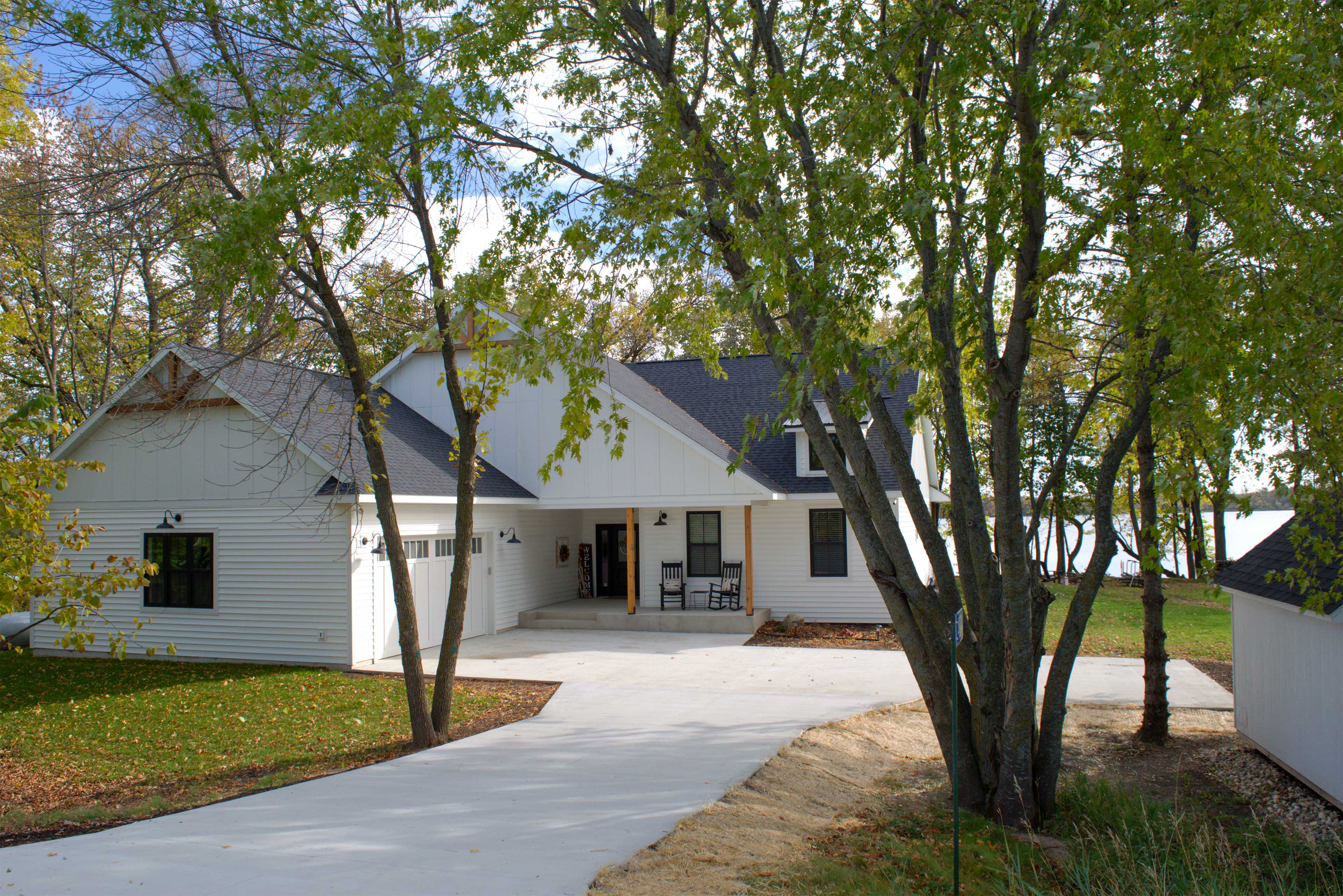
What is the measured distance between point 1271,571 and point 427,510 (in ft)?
40.4

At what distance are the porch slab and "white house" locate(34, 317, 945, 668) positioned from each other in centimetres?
5

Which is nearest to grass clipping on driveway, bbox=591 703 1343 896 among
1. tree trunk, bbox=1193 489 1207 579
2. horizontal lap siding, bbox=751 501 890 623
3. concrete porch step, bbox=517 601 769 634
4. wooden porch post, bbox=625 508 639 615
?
tree trunk, bbox=1193 489 1207 579

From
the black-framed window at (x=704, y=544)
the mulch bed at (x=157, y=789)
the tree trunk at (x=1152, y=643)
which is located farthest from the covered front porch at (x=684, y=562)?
the tree trunk at (x=1152, y=643)

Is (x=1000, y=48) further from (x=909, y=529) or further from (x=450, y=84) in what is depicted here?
(x=909, y=529)

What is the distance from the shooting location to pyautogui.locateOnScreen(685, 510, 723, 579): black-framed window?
63.8 feet

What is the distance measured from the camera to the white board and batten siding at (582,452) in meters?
17.7

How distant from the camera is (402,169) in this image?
9133mm

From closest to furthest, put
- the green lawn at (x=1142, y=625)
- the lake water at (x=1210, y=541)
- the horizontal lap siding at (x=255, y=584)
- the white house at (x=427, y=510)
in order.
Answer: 1. the horizontal lap siding at (x=255, y=584)
2. the white house at (x=427, y=510)
3. the green lawn at (x=1142, y=625)
4. the lake water at (x=1210, y=541)

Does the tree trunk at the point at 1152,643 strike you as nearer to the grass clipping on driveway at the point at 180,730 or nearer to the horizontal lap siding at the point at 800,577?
the grass clipping on driveway at the point at 180,730

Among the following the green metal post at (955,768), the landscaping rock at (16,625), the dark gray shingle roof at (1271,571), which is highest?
the dark gray shingle roof at (1271,571)

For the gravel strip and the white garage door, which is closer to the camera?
the gravel strip

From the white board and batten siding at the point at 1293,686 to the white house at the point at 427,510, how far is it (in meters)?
6.55

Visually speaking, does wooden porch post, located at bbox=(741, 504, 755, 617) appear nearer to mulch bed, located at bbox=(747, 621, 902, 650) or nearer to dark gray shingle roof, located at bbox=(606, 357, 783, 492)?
mulch bed, located at bbox=(747, 621, 902, 650)

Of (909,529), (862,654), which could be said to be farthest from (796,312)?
(909,529)
